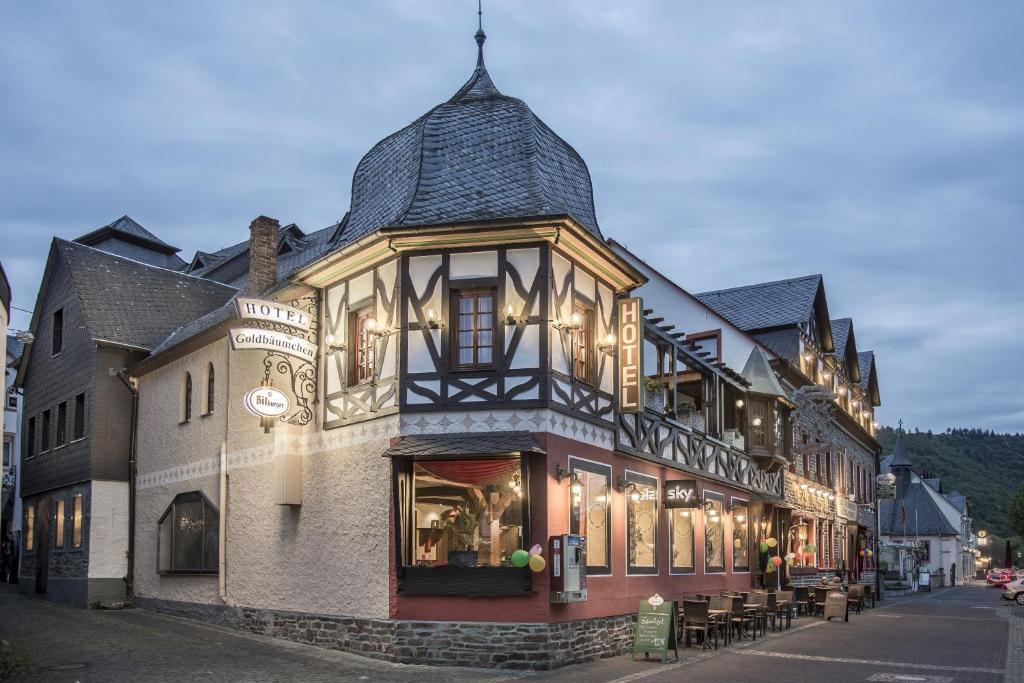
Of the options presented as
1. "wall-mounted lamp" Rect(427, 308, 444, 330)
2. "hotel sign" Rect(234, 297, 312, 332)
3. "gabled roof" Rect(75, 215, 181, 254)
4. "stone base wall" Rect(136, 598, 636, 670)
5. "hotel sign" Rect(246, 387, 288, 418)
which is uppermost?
"gabled roof" Rect(75, 215, 181, 254)

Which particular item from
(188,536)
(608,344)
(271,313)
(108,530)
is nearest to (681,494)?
(608,344)

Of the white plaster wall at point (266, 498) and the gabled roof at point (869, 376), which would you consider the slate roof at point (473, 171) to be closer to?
the white plaster wall at point (266, 498)

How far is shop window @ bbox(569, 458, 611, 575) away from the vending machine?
0.67 m

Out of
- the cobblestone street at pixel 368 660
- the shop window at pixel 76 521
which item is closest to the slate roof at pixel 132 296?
the shop window at pixel 76 521

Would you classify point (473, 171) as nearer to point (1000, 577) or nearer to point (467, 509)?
point (467, 509)

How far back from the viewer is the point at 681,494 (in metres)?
21.9

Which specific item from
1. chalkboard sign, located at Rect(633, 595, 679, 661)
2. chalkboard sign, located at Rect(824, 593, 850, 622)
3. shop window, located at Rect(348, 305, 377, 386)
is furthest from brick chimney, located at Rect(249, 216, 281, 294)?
chalkboard sign, located at Rect(824, 593, 850, 622)

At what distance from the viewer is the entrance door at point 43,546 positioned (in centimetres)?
2825

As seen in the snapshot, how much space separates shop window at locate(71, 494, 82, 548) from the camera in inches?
1023

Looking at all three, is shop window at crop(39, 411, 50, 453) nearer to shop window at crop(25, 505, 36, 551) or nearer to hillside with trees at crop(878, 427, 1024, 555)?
shop window at crop(25, 505, 36, 551)

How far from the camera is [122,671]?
15.2 metres

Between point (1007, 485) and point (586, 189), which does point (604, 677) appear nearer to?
point (586, 189)

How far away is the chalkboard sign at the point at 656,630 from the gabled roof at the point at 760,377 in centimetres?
1167

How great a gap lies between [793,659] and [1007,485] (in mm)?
146392
